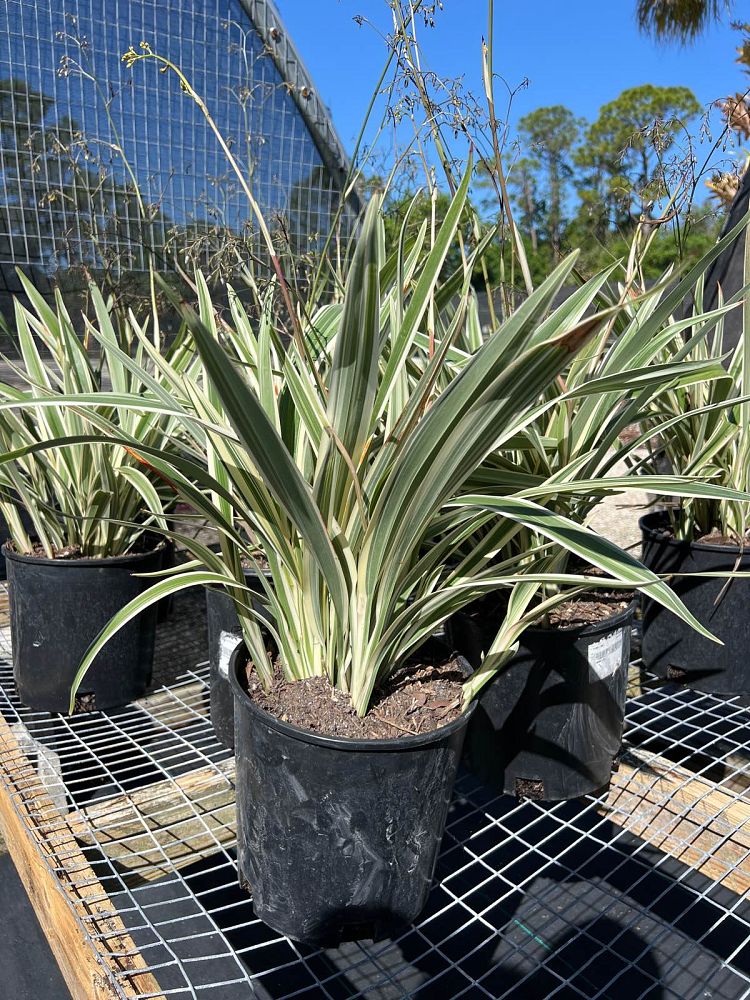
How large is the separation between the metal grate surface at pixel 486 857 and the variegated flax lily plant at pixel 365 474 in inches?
9.9

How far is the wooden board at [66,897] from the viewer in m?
0.57

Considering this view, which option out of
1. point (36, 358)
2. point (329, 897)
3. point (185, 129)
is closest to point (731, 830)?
point (329, 897)

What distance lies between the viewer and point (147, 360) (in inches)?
60.4

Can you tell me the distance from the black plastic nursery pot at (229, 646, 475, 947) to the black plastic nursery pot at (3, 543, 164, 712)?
49cm

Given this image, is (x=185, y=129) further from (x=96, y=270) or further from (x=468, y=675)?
(x=468, y=675)

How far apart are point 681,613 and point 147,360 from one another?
1.25 metres

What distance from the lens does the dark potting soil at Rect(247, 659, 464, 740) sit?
2.17 ft

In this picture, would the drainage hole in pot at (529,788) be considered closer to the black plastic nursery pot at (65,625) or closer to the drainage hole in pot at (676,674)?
the drainage hole in pot at (676,674)

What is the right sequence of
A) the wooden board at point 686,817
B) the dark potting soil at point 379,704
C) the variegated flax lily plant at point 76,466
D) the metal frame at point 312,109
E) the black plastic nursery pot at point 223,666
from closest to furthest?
the dark potting soil at point 379,704
the wooden board at point 686,817
the black plastic nursery pot at point 223,666
the variegated flax lily plant at point 76,466
the metal frame at point 312,109

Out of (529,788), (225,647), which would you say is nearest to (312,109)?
(225,647)

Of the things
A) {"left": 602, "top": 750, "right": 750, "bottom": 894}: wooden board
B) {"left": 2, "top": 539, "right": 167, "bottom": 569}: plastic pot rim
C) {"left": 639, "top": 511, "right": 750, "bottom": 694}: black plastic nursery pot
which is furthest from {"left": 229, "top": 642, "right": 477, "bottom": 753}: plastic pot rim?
{"left": 639, "top": 511, "right": 750, "bottom": 694}: black plastic nursery pot

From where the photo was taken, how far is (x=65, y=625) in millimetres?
1061

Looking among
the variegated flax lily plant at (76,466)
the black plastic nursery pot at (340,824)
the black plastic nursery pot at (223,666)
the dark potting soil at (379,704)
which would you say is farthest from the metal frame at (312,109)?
the black plastic nursery pot at (340,824)

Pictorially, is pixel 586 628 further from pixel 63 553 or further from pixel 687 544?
pixel 63 553
